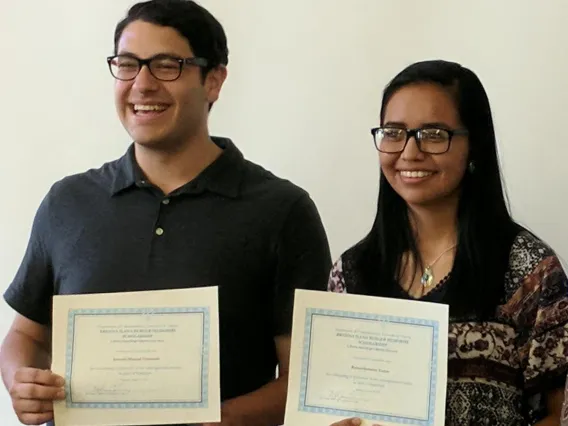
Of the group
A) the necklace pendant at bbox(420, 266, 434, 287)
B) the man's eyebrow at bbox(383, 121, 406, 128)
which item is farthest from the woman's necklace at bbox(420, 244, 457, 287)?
the man's eyebrow at bbox(383, 121, 406, 128)

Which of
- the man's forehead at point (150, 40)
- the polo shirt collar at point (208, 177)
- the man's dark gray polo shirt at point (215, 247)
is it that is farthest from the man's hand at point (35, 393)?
the man's forehead at point (150, 40)

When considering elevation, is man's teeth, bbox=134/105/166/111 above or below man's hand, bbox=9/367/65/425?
above

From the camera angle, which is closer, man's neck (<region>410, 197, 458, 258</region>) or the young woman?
the young woman

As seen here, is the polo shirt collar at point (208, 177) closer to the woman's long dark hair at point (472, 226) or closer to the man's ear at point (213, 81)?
the man's ear at point (213, 81)

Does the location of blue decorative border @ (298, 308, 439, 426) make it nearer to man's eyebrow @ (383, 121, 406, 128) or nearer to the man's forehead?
man's eyebrow @ (383, 121, 406, 128)

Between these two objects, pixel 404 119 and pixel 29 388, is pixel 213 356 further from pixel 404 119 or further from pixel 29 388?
pixel 404 119

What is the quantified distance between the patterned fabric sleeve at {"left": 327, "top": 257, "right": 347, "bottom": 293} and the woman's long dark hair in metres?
0.04

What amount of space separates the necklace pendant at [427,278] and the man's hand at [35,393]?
70 centimetres

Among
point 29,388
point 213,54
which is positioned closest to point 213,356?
point 29,388

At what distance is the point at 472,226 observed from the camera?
135cm

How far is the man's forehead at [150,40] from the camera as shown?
1.55 m

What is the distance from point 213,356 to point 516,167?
872mm

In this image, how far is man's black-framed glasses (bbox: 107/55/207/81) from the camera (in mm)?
1551

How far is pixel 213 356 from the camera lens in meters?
1.35
